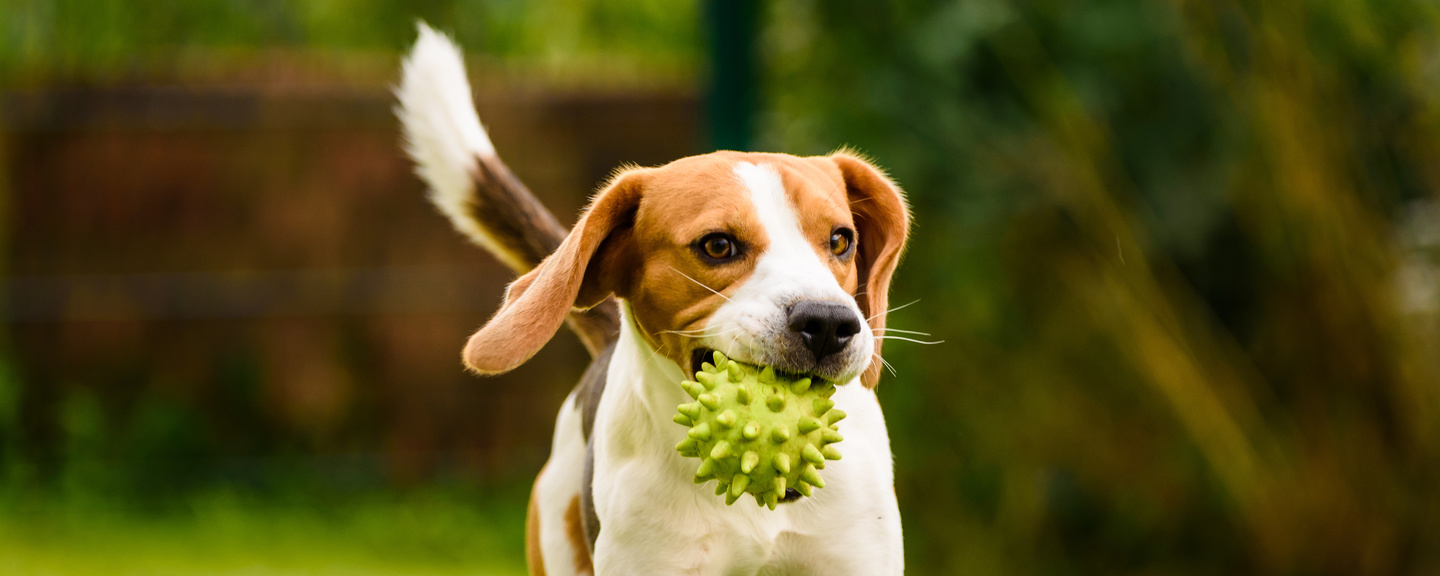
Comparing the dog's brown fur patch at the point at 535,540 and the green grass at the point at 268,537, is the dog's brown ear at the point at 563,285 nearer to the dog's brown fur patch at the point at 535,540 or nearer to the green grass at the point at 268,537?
the dog's brown fur patch at the point at 535,540

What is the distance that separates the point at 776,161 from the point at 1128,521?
4.20m

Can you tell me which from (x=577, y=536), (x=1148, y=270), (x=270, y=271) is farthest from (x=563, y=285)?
(x=270, y=271)

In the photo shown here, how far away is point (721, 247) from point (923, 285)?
3.99 m

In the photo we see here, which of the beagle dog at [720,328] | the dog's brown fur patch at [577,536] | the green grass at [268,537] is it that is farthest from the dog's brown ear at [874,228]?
the green grass at [268,537]

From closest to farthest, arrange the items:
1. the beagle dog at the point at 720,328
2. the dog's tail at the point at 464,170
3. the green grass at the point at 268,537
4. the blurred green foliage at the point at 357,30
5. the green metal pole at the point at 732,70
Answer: the beagle dog at the point at 720,328 → the dog's tail at the point at 464,170 → the green metal pole at the point at 732,70 → the green grass at the point at 268,537 → the blurred green foliage at the point at 357,30

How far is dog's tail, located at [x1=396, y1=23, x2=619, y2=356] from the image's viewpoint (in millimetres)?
3457

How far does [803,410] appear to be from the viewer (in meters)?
2.26

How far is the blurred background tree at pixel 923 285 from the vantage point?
5562mm

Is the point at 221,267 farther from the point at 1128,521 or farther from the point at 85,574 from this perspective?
the point at 1128,521

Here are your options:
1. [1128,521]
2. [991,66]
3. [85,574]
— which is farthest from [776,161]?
[85,574]

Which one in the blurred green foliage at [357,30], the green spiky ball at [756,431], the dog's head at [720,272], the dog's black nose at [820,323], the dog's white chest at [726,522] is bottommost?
the dog's white chest at [726,522]

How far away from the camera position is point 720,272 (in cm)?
243

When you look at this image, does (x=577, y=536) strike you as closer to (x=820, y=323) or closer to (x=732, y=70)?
(x=820, y=323)

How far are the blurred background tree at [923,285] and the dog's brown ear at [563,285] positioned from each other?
2.71 metres
